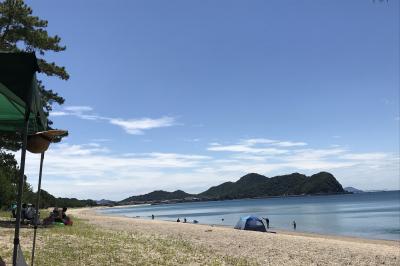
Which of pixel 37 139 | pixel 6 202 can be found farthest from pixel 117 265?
pixel 6 202

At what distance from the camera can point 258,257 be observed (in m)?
14.7

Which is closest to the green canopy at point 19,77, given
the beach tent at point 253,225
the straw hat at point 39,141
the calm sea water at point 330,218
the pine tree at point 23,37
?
the straw hat at point 39,141

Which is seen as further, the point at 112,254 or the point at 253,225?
the point at 253,225

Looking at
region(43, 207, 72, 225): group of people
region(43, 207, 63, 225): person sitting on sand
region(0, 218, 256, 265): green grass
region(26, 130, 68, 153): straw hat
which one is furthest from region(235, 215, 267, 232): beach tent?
region(26, 130, 68, 153): straw hat

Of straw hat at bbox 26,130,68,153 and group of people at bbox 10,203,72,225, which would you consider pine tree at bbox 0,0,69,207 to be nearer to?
group of people at bbox 10,203,72,225

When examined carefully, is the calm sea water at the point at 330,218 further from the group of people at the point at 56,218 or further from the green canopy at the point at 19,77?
the green canopy at the point at 19,77

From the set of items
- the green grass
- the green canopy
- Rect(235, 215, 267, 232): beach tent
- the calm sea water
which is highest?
the green canopy

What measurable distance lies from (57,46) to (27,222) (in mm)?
7968

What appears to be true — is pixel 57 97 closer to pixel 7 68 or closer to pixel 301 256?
pixel 301 256

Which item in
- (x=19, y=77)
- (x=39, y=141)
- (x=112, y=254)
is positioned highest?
(x=19, y=77)

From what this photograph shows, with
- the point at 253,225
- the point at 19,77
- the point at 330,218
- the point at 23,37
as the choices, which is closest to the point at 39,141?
the point at 19,77

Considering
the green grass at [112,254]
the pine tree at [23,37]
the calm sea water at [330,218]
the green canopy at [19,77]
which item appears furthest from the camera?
the calm sea water at [330,218]

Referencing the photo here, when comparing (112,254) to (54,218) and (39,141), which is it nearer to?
(39,141)

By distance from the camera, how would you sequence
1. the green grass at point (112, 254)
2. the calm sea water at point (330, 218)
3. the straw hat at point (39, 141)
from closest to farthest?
1. the straw hat at point (39, 141)
2. the green grass at point (112, 254)
3. the calm sea water at point (330, 218)
